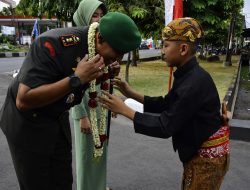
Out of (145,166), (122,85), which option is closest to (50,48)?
(122,85)

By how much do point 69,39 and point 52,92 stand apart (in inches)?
12.6

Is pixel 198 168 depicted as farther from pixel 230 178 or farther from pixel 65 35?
pixel 230 178

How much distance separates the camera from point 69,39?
1.78m

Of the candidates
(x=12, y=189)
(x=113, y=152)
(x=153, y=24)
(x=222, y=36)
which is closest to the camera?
(x=12, y=189)

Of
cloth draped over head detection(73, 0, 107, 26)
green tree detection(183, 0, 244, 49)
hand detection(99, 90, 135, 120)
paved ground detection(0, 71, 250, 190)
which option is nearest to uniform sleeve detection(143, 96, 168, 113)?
hand detection(99, 90, 135, 120)

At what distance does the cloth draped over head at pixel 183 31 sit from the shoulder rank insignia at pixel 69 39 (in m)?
0.49

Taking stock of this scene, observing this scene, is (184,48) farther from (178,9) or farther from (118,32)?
(178,9)

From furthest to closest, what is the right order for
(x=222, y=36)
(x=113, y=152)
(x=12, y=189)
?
1. (x=222, y=36)
2. (x=113, y=152)
3. (x=12, y=189)

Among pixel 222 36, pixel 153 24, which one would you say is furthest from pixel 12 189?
pixel 222 36

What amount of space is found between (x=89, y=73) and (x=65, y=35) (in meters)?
0.29

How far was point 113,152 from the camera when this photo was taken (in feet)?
14.4

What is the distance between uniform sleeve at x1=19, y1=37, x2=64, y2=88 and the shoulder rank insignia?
46mm

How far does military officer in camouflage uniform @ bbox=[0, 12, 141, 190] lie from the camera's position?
1.65 meters

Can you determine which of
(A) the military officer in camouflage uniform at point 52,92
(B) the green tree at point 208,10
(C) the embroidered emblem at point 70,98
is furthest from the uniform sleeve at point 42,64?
(B) the green tree at point 208,10
